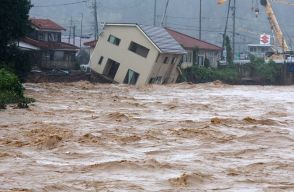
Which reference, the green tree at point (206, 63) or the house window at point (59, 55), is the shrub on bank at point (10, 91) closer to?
the house window at point (59, 55)

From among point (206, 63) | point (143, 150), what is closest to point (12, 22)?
point (143, 150)

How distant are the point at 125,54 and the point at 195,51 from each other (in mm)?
10124

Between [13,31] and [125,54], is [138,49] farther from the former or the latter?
[13,31]

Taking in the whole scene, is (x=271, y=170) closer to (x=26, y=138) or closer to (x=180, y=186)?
(x=180, y=186)

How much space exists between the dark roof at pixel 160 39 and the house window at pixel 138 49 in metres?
1.06

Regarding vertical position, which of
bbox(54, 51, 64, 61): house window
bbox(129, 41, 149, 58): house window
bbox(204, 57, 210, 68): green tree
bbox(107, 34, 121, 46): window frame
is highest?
bbox(107, 34, 121, 46): window frame

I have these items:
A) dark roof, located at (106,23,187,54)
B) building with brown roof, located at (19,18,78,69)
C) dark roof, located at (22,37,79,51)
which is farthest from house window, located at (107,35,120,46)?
dark roof, located at (22,37,79,51)

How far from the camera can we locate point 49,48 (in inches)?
1587

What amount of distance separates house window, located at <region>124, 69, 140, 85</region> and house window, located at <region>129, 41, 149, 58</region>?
4.73 ft

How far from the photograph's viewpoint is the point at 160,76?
133ft

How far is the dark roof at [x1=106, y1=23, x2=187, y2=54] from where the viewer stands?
37.9m

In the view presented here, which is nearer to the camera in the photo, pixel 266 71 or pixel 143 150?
pixel 143 150

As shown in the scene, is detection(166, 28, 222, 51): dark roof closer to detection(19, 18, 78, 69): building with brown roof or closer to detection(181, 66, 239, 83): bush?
detection(181, 66, 239, 83): bush

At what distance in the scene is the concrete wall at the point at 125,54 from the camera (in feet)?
125
